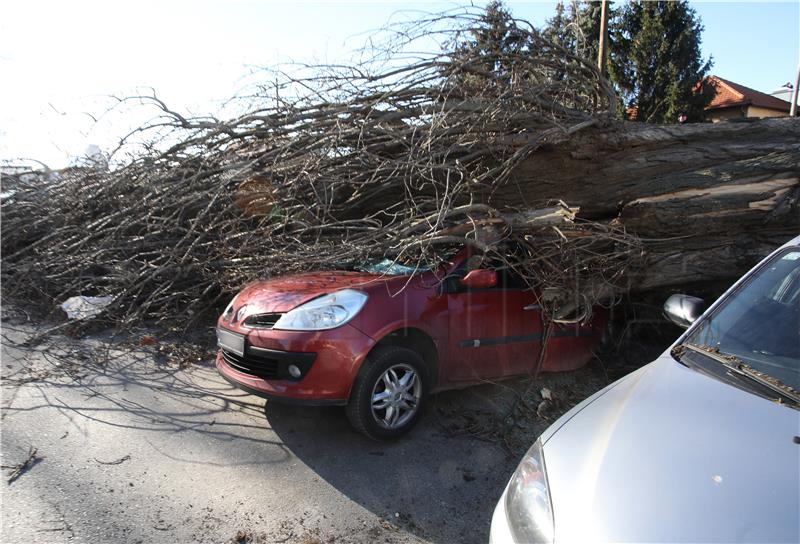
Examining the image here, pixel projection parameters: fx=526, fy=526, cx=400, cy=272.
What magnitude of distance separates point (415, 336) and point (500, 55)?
11.3ft

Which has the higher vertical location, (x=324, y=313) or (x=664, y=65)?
(x=664, y=65)

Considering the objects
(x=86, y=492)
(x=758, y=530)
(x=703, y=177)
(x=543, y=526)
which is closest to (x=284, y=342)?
(x=86, y=492)

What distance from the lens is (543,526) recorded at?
1867 millimetres

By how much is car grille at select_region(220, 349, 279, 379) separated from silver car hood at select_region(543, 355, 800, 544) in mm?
2061

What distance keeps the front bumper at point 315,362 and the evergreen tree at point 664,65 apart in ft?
64.4

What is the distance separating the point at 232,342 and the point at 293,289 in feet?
1.96

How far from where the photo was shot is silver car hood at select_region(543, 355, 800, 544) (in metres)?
1.65

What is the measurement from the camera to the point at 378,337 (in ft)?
12.1

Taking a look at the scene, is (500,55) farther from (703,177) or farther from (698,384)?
(698,384)

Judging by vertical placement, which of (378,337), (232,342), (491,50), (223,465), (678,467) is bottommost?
(223,465)

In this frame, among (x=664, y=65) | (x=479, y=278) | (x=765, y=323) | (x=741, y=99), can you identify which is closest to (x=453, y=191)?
(x=479, y=278)

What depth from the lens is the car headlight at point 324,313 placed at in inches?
144

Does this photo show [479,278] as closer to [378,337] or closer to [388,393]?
[378,337]

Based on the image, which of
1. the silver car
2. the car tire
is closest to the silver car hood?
the silver car
